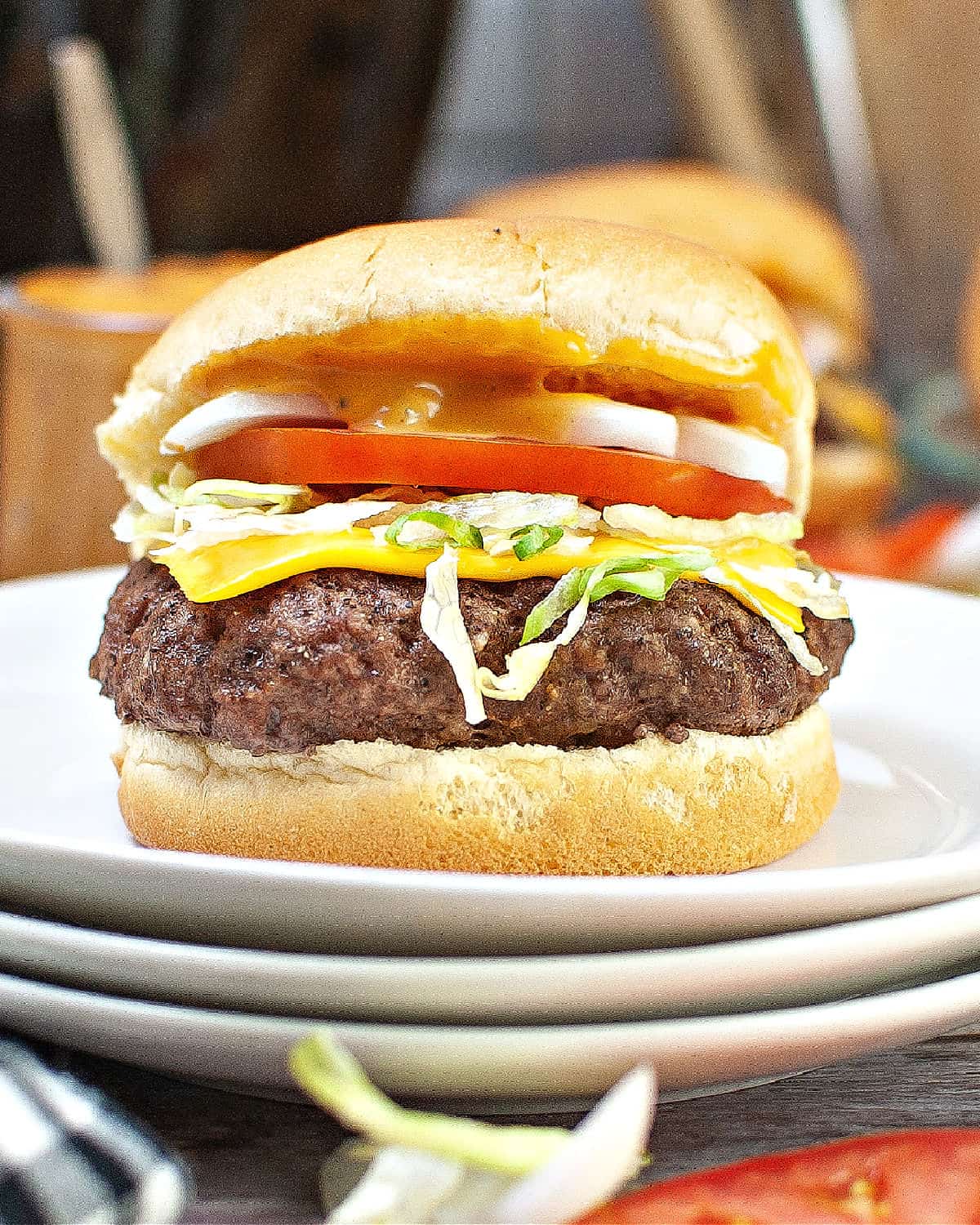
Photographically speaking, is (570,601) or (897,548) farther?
(897,548)

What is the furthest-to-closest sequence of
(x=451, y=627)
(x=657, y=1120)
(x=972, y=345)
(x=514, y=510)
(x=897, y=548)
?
1. (x=972, y=345)
2. (x=897, y=548)
3. (x=514, y=510)
4. (x=451, y=627)
5. (x=657, y=1120)

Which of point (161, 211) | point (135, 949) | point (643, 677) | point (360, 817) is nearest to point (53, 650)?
point (360, 817)

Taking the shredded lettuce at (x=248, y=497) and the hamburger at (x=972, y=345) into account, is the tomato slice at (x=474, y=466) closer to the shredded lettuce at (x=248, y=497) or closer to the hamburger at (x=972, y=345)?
the shredded lettuce at (x=248, y=497)

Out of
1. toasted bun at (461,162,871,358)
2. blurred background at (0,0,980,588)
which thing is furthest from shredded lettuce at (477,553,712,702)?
toasted bun at (461,162,871,358)

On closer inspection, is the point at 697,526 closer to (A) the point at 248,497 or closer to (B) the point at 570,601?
(B) the point at 570,601

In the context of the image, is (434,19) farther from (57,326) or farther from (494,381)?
(494,381)

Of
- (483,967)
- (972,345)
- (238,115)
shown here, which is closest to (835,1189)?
(483,967)

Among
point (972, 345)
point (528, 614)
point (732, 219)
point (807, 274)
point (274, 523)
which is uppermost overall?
point (274, 523)

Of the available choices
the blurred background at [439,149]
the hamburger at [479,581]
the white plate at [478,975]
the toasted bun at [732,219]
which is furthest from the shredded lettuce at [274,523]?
the toasted bun at [732,219]
